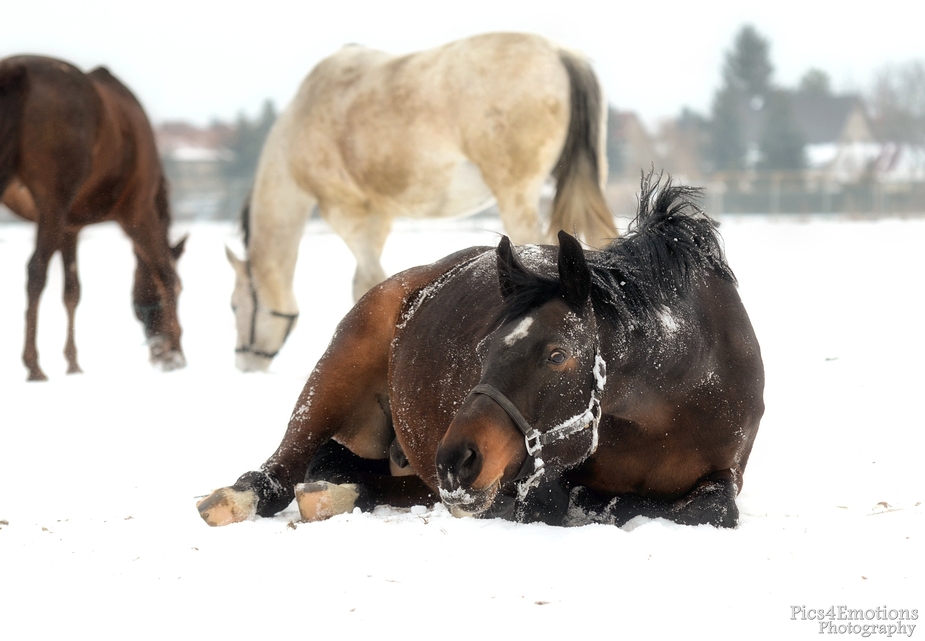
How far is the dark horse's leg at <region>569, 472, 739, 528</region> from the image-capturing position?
282 centimetres

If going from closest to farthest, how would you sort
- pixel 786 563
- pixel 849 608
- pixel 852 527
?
pixel 849 608 → pixel 786 563 → pixel 852 527

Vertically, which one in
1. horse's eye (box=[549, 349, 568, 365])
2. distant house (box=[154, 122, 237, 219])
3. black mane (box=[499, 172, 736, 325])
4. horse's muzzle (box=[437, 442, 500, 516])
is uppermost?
black mane (box=[499, 172, 736, 325])

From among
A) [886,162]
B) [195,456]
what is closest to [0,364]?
[195,456]

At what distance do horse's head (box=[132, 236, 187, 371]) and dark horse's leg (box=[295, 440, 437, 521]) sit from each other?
4.44 metres

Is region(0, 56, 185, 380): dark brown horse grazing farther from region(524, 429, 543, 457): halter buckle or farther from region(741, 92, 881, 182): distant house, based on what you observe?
region(741, 92, 881, 182): distant house

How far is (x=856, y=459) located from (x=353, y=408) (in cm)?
202

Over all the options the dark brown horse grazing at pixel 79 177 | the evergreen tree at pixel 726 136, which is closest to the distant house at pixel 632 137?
the evergreen tree at pixel 726 136

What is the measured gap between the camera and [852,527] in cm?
283

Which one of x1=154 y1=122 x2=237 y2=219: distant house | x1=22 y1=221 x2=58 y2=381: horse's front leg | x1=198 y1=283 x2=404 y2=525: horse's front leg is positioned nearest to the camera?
x1=198 y1=283 x2=404 y2=525: horse's front leg

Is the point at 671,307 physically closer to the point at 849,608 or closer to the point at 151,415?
the point at 849,608

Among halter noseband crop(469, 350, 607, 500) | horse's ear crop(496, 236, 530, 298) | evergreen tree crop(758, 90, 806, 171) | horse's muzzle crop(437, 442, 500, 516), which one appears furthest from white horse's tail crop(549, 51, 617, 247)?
evergreen tree crop(758, 90, 806, 171)

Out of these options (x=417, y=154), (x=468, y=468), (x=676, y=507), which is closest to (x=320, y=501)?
(x=468, y=468)

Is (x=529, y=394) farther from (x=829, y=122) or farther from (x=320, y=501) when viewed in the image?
(x=829, y=122)

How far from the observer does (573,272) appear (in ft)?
8.55
